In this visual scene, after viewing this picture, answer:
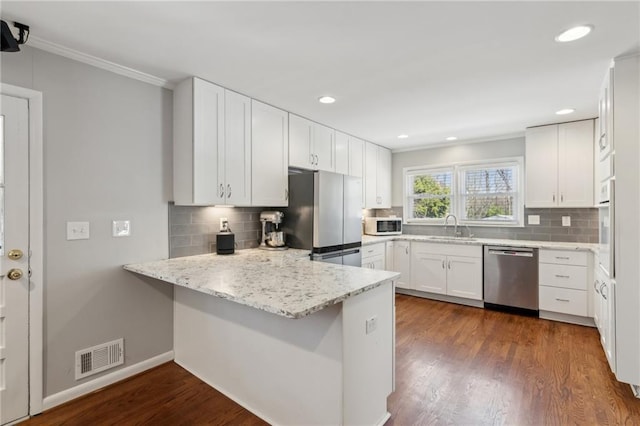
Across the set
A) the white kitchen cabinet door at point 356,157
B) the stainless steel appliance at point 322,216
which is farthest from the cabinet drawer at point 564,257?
the white kitchen cabinet door at point 356,157

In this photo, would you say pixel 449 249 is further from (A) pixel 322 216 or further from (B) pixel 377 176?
(A) pixel 322 216

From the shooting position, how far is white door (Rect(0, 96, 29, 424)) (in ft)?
6.15

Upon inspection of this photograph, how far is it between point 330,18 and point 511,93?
199 centimetres

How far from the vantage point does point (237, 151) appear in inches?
112

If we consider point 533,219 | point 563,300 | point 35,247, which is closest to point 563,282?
point 563,300

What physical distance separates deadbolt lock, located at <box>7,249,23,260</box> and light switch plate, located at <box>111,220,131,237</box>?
1.68ft

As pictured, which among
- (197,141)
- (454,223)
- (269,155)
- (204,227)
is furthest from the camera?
(454,223)

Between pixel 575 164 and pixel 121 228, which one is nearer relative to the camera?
pixel 121 228

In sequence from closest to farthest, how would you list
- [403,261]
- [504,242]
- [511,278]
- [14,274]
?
[14,274]
[511,278]
[504,242]
[403,261]

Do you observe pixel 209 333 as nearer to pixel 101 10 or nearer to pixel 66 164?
pixel 66 164

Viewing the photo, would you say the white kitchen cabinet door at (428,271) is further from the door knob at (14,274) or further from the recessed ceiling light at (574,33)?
the door knob at (14,274)

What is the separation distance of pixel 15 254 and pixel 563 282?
4871mm

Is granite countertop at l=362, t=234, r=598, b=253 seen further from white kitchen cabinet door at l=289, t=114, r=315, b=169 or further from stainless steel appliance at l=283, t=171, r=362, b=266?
white kitchen cabinet door at l=289, t=114, r=315, b=169

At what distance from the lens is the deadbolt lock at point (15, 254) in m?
1.90
